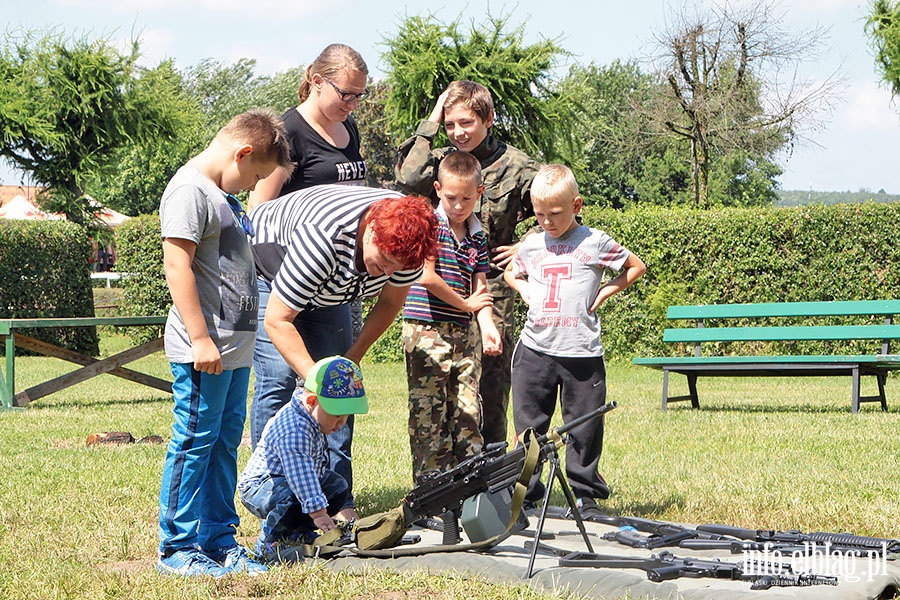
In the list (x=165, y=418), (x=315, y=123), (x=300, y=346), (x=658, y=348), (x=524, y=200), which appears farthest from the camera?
(x=658, y=348)

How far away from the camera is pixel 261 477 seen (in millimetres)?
4250

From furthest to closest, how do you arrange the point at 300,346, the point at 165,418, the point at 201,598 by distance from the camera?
1. the point at 165,418
2. the point at 300,346
3. the point at 201,598

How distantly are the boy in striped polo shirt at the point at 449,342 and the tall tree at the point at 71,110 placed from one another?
19.7 metres

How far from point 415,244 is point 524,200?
1723 mm

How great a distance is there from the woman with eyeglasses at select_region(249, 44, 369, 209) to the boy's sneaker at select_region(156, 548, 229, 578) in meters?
1.63

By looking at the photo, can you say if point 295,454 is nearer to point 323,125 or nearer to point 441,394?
point 441,394

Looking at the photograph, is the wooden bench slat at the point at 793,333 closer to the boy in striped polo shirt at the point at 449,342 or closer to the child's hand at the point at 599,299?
the child's hand at the point at 599,299

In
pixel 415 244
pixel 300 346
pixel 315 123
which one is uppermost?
pixel 315 123

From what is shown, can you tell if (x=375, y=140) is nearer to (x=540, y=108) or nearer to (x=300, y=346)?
(x=540, y=108)

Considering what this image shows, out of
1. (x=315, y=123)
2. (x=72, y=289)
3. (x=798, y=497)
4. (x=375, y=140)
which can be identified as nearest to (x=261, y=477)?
(x=315, y=123)

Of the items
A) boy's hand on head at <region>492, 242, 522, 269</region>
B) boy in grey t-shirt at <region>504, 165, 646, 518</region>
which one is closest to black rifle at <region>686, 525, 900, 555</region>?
boy in grey t-shirt at <region>504, 165, 646, 518</region>

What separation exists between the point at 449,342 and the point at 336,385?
1020 millimetres

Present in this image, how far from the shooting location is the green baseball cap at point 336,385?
393cm

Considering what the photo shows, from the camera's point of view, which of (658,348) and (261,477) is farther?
(658,348)
